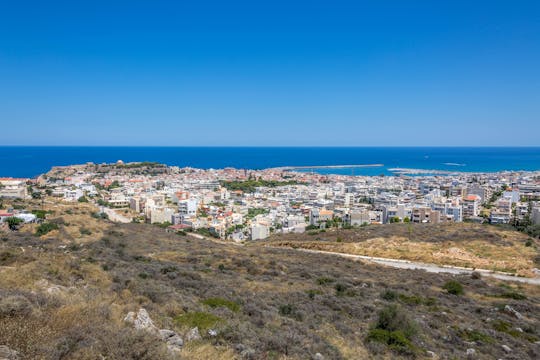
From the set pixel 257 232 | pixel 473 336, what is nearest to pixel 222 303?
pixel 473 336

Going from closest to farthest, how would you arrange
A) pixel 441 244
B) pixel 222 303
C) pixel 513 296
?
pixel 222 303 → pixel 513 296 → pixel 441 244

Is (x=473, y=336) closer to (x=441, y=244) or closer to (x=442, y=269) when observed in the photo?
(x=442, y=269)

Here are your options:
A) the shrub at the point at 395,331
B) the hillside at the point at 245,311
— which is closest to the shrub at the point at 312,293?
the hillside at the point at 245,311

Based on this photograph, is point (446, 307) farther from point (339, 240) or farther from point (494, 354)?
point (339, 240)

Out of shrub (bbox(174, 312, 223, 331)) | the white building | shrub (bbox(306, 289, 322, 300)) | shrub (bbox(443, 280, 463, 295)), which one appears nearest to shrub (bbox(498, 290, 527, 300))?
shrub (bbox(443, 280, 463, 295))

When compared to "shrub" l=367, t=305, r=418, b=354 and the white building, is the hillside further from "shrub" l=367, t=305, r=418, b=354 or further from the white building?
the white building
